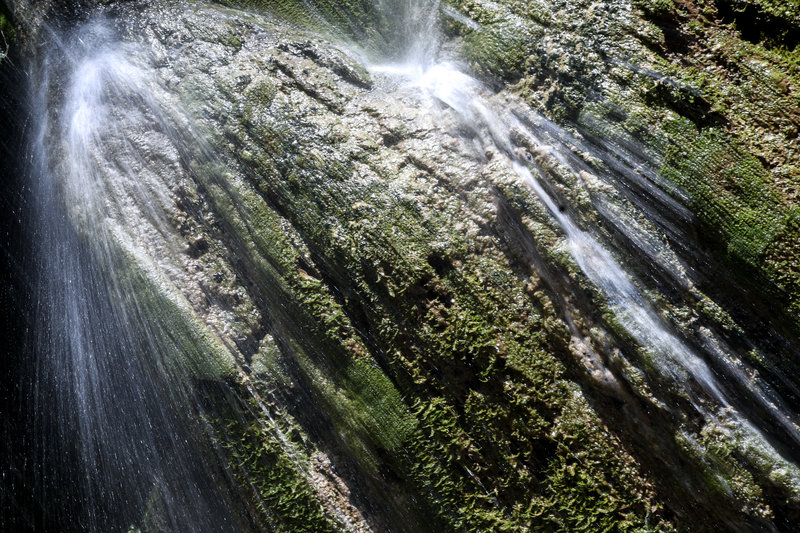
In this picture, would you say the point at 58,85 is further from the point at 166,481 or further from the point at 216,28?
the point at 166,481

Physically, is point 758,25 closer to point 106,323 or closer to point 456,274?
point 456,274

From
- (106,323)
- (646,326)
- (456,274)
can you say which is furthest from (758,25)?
(106,323)

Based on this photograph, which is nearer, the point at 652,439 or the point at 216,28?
the point at 652,439

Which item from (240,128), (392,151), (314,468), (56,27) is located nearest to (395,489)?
(314,468)

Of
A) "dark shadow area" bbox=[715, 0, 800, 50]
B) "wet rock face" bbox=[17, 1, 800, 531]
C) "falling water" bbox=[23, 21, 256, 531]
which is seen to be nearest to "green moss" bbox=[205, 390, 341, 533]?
"wet rock face" bbox=[17, 1, 800, 531]

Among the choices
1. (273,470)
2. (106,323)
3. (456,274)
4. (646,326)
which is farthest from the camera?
(106,323)

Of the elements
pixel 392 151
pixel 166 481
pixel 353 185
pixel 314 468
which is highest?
pixel 392 151

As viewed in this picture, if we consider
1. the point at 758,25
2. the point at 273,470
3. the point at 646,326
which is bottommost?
the point at 273,470

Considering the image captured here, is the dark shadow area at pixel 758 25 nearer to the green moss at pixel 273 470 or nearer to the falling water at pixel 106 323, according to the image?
the green moss at pixel 273 470
